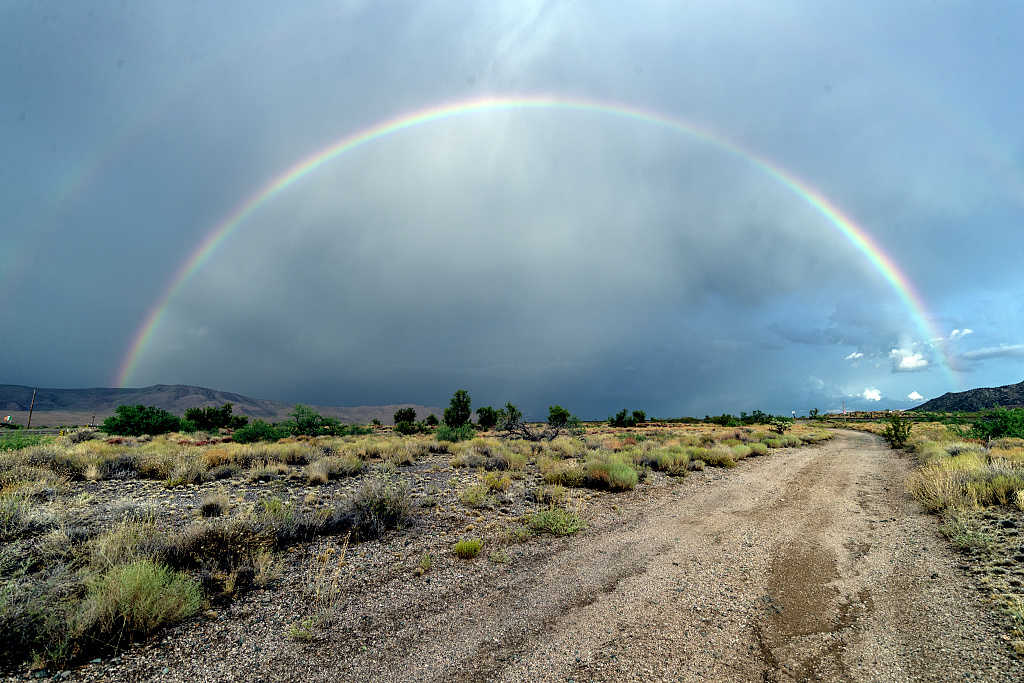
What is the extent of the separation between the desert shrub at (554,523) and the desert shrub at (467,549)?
7.02 feet

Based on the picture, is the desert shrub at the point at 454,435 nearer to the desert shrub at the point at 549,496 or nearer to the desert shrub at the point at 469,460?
the desert shrub at the point at 469,460

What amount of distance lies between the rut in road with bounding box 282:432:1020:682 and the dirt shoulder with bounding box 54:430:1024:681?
1.2 inches

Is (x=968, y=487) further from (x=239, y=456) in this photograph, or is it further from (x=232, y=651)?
(x=239, y=456)

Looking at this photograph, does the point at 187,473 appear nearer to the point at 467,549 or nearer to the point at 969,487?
the point at 467,549

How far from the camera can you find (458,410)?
4659 centimetres

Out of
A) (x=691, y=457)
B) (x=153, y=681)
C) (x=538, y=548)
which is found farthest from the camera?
(x=691, y=457)

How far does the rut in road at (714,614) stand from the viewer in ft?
17.3

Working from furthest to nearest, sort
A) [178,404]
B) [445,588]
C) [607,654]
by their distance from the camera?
[178,404], [445,588], [607,654]

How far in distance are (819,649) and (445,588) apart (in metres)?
5.81

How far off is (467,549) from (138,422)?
43.0 m

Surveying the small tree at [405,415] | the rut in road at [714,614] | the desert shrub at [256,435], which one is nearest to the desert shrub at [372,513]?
the rut in road at [714,614]

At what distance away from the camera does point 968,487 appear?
37.1ft

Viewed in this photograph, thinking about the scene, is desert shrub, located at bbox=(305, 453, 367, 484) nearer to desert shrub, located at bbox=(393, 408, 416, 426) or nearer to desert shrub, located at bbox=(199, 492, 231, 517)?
desert shrub, located at bbox=(199, 492, 231, 517)

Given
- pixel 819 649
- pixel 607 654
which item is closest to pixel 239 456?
pixel 607 654
